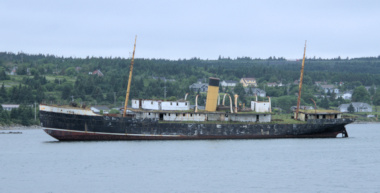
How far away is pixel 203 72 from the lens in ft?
633

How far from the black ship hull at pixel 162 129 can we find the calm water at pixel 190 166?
1727 mm

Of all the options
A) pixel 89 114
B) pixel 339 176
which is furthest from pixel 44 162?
pixel 339 176

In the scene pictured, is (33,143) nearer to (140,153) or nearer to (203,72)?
(140,153)

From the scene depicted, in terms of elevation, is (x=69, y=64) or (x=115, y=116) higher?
(x=69, y=64)

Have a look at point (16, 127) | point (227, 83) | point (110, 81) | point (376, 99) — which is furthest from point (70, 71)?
point (376, 99)

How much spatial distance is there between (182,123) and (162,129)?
2171mm

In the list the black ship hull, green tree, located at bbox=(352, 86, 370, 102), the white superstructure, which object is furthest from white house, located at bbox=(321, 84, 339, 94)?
the white superstructure

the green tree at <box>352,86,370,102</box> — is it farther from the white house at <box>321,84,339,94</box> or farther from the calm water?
the calm water

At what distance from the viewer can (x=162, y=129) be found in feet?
211

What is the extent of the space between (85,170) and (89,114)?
18142 millimetres

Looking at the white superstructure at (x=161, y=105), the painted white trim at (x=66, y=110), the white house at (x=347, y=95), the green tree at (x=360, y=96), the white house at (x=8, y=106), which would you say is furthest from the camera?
the white house at (x=347, y=95)

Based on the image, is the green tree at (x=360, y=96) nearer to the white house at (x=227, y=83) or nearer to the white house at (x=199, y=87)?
the white house at (x=227, y=83)

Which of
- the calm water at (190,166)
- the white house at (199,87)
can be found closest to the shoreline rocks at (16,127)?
the calm water at (190,166)

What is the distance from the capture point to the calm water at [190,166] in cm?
3869
